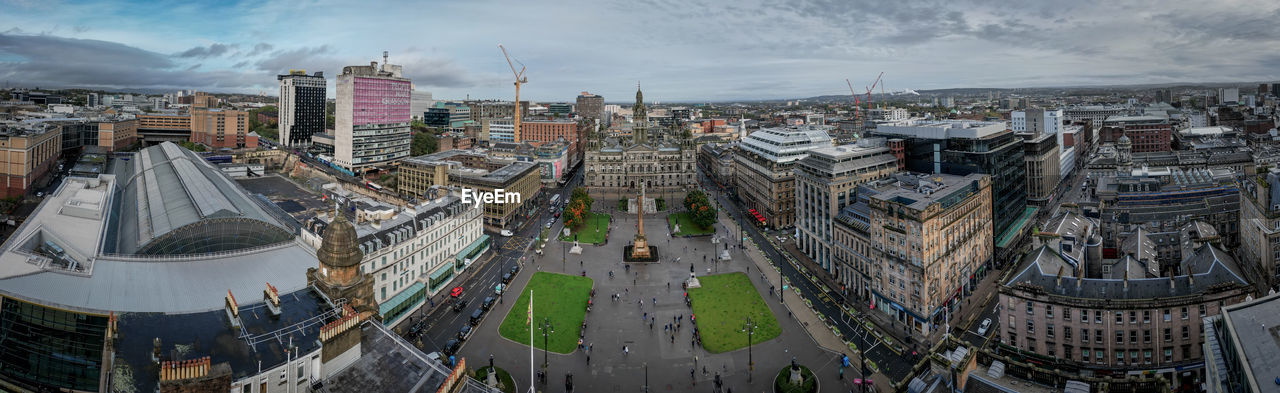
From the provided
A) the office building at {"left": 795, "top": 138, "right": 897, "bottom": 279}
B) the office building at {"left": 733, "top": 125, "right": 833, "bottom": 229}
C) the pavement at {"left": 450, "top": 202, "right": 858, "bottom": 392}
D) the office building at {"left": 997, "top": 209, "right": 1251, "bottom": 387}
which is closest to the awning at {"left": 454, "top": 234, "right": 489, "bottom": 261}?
the pavement at {"left": 450, "top": 202, "right": 858, "bottom": 392}

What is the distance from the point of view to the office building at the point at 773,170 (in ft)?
353

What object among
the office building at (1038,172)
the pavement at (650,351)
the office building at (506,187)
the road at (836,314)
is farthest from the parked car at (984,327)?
the office building at (506,187)

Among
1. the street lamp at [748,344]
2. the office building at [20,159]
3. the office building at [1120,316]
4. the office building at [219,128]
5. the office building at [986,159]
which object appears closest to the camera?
the office building at [1120,316]

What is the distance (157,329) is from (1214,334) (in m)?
61.3

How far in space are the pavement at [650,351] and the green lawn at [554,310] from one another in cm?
102

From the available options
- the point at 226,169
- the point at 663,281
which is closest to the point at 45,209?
the point at 663,281

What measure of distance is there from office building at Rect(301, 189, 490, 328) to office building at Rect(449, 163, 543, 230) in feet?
66.5

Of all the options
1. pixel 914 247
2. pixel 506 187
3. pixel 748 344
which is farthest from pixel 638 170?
pixel 748 344

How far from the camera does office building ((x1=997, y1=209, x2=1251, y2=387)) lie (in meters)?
48.5

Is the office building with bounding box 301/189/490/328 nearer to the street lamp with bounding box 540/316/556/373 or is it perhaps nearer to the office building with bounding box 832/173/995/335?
the street lamp with bounding box 540/316/556/373

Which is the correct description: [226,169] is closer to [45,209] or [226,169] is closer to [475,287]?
[45,209]

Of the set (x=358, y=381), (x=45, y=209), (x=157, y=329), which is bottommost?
(x=358, y=381)

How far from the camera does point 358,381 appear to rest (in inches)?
1209

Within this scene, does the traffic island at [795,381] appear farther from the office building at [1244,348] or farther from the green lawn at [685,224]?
the green lawn at [685,224]
